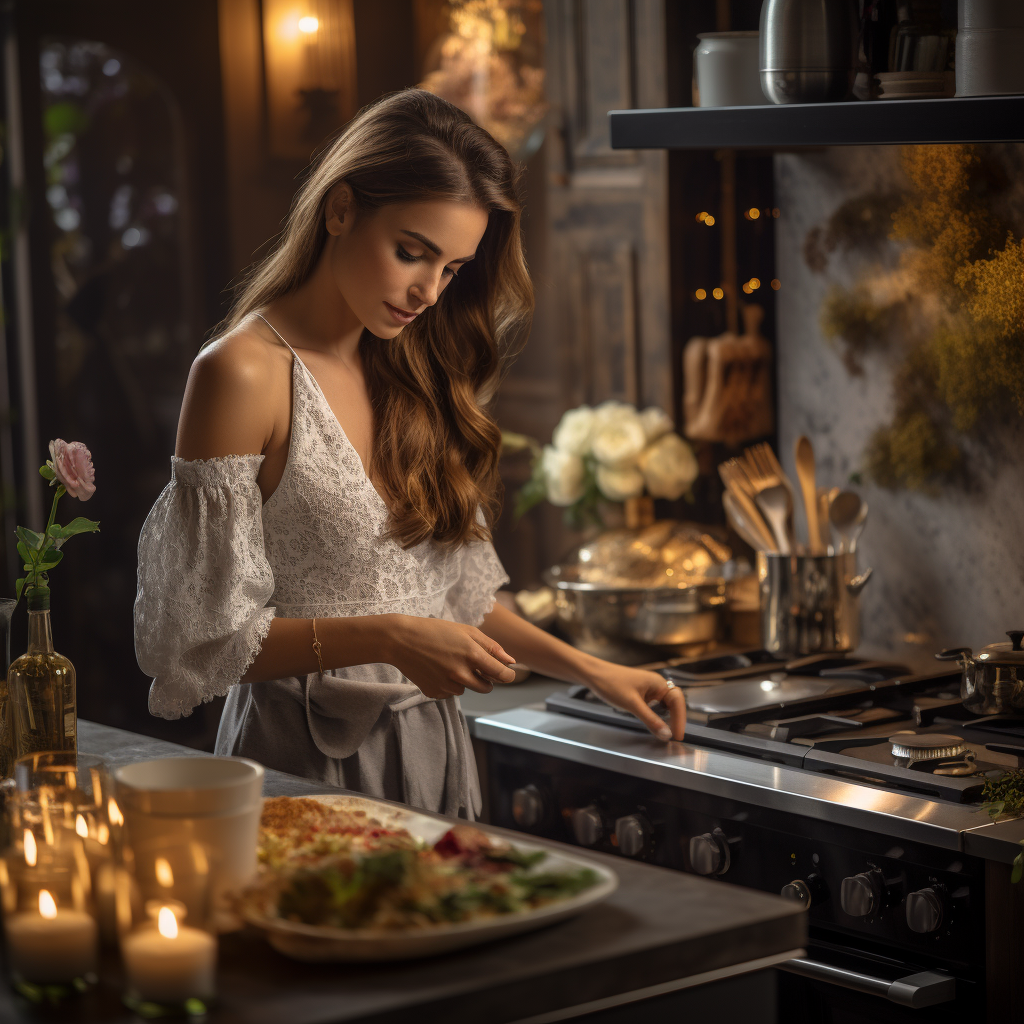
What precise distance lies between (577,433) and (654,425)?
5.4 inches

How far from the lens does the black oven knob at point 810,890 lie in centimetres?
170

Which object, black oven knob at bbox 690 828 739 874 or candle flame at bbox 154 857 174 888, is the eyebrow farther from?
candle flame at bbox 154 857 174 888

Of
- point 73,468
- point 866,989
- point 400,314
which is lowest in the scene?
point 866,989

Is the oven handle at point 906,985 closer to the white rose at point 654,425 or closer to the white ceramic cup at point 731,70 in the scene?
the white rose at point 654,425

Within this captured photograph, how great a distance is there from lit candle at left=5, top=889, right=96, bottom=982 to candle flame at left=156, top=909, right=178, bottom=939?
54 millimetres

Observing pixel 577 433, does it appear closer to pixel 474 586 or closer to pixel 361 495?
pixel 474 586

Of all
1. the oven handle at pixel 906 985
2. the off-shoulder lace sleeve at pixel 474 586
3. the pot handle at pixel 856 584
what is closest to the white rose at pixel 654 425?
the pot handle at pixel 856 584

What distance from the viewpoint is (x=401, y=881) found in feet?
3.28

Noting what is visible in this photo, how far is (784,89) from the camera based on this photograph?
6.48ft

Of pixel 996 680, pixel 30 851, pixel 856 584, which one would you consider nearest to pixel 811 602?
pixel 856 584

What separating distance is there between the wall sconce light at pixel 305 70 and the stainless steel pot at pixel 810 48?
173 cm

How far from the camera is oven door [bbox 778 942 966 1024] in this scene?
1.56m

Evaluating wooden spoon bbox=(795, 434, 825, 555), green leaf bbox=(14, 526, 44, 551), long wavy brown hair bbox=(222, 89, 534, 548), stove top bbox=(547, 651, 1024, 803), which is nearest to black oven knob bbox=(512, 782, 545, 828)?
stove top bbox=(547, 651, 1024, 803)

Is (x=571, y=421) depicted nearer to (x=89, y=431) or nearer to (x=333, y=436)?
(x=333, y=436)
